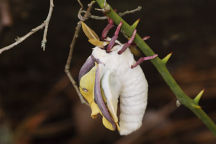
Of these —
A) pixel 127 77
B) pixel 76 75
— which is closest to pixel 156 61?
pixel 127 77

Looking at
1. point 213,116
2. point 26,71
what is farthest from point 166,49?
point 26,71

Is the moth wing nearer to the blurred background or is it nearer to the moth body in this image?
the moth body

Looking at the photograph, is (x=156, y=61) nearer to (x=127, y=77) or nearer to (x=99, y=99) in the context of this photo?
(x=127, y=77)

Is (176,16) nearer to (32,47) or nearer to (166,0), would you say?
(166,0)

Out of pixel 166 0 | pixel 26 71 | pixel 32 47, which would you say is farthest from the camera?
pixel 26 71

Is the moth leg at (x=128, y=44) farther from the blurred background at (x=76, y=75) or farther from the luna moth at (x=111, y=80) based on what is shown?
the blurred background at (x=76, y=75)

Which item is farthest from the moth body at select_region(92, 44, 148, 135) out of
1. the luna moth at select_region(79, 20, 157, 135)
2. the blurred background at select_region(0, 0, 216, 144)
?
the blurred background at select_region(0, 0, 216, 144)
